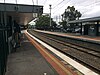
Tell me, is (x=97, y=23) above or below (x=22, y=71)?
above

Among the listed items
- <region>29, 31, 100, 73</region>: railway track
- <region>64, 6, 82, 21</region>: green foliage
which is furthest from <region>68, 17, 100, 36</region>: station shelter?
<region>64, 6, 82, 21</region>: green foliage

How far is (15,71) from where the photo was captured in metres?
8.31

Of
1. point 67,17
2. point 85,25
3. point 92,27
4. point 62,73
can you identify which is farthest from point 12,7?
point 67,17

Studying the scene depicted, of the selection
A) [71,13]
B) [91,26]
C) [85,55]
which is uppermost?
[71,13]

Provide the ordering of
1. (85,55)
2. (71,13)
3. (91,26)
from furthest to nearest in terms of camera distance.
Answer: (71,13), (91,26), (85,55)

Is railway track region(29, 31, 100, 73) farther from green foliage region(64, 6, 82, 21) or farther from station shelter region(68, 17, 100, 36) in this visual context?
green foliage region(64, 6, 82, 21)

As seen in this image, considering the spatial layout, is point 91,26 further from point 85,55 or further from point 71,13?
point 71,13

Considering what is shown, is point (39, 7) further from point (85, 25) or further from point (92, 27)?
point (85, 25)

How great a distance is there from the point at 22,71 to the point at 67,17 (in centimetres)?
8604

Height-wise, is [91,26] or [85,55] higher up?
[91,26]

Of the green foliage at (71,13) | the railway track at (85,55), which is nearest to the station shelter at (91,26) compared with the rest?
the railway track at (85,55)

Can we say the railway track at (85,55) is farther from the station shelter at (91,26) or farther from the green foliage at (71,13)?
the green foliage at (71,13)

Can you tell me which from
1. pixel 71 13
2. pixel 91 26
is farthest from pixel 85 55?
pixel 71 13

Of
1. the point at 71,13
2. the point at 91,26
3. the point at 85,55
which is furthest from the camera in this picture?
the point at 71,13
